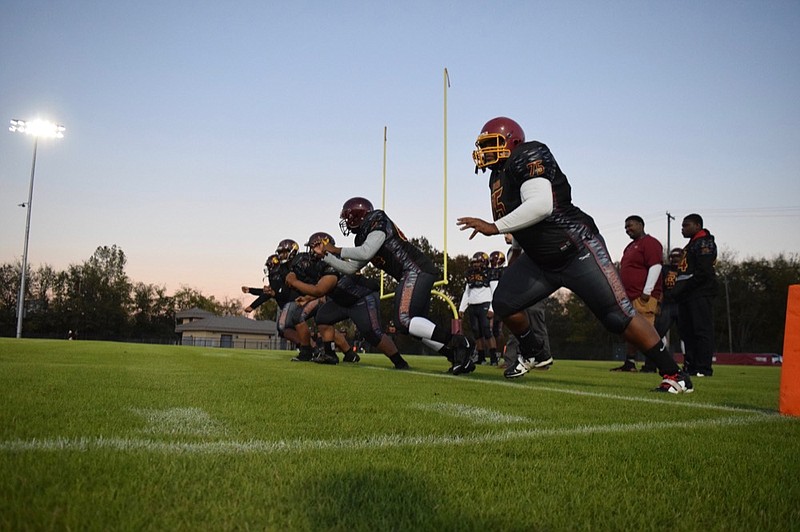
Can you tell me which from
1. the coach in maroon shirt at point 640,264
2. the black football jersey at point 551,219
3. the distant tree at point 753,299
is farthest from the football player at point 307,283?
the distant tree at point 753,299

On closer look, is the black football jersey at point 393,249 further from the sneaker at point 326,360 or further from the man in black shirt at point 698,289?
the man in black shirt at point 698,289

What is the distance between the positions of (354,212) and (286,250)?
165 inches

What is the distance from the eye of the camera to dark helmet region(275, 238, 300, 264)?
11422 mm

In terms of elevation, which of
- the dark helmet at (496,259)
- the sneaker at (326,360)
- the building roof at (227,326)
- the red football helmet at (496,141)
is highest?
the red football helmet at (496,141)

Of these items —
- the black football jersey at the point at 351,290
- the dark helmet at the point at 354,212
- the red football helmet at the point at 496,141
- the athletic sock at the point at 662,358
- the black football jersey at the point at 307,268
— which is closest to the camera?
the athletic sock at the point at 662,358

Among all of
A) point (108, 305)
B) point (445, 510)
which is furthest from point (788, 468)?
point (108, 305)

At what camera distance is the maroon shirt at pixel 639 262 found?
9438mm

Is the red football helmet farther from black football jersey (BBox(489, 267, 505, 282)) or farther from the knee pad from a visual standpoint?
black football jersey (BBox(489, 267, 505, 282))

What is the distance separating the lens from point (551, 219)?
16.6 feet

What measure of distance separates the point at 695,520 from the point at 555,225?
3.63m

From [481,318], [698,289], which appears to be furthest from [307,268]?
[698,289]

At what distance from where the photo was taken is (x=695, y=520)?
1629mm

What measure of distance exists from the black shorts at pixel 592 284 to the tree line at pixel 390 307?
39.5m

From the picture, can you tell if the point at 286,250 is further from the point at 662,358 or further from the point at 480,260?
the point at 662,358
